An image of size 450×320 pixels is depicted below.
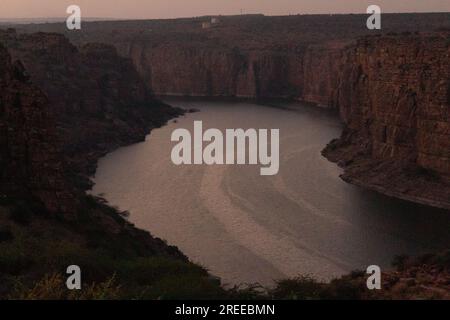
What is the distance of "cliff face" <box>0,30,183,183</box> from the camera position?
56125mm

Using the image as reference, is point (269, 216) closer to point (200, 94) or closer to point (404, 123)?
point (404, 123)

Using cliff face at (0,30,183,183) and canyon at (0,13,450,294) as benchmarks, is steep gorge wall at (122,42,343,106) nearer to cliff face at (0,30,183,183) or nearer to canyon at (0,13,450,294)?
canyon at (0,13,450,294)

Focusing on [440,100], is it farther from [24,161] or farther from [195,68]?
[195,68]

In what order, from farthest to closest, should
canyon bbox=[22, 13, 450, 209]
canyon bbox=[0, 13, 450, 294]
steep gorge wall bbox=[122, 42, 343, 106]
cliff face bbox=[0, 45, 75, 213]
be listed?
1. steep gorge wall bbox=[122, 42, 343, 106]
2. canyon bbox=[22, 13, 450, 209]
3. canyon bbox=[0, 13, 450, 294]
4. cliff face bbox=[0, 45, 75, 213]

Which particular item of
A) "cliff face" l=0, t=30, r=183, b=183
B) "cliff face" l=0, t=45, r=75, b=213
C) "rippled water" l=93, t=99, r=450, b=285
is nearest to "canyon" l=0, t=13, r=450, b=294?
"cliff face" l=0, t=45, r=75, b=213

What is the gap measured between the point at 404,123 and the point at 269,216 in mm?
14436

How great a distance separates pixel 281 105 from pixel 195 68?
22799 mm

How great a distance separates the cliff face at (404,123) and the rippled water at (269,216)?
1869 mm

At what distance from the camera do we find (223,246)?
101ft

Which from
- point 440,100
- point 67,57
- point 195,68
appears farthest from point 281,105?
point 440,100

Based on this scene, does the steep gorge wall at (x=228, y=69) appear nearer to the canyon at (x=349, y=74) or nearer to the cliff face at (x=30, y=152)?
the canyon at (x=349, y=74)

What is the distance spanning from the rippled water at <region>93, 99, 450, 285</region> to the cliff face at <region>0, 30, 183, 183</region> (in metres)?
2.93

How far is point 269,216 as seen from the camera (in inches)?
1411

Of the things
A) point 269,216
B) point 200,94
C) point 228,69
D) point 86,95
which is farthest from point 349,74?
point 200,94
